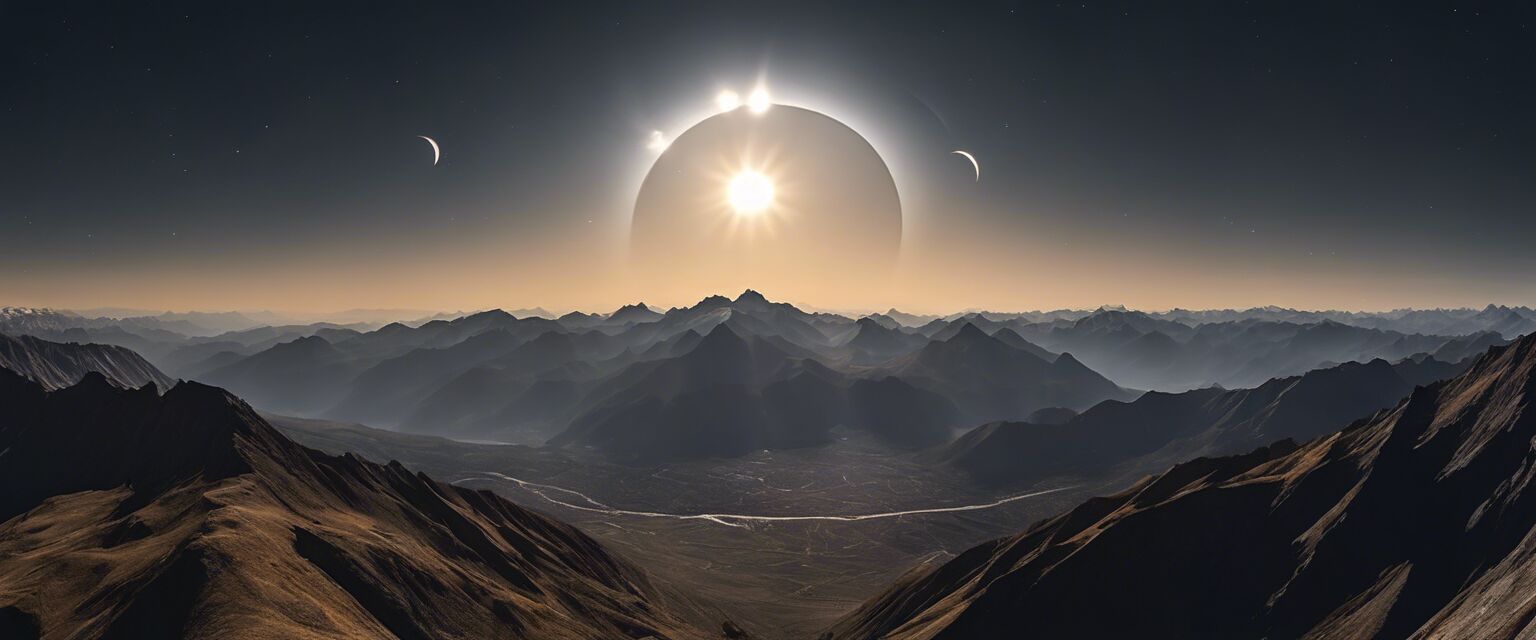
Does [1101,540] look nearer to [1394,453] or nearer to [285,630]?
[1394,453]

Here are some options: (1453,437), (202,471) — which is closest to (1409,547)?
(1453,437)

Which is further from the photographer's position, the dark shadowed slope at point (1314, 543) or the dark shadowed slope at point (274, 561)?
the dark shadowed slope at point (1314, 543)

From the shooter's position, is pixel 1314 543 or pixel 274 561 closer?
pixel 274 561

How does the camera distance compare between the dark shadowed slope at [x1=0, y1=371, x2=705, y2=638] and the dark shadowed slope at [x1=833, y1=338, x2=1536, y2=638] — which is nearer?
the dark shadowed slope at [x1=0, y1=371, x2=705, y2=638]
